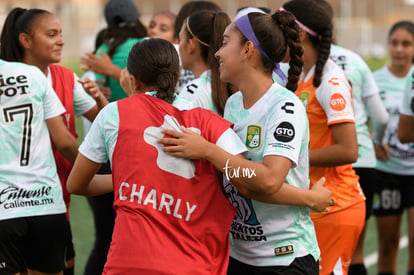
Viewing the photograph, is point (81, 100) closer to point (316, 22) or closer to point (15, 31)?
point (15, 31)

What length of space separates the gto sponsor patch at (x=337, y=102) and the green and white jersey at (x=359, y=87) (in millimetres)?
1268

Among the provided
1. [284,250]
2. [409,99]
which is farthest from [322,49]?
[284,250]

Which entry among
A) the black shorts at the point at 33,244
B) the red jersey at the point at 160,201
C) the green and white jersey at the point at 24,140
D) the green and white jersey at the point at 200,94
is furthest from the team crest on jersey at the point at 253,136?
the black shorts at the point at 33,244

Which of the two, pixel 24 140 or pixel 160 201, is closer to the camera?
pixel 160 201

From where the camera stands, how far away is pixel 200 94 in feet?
12.8

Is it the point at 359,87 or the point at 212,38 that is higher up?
the point at 212,38

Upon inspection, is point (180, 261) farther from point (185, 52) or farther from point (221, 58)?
point (185, 52)

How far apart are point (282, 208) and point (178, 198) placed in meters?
0.61

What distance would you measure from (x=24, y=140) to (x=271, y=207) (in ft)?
5.06

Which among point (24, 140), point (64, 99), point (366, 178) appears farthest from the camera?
point (366, 178)

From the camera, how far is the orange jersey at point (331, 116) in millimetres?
3832

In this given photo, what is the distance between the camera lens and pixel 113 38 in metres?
5.57

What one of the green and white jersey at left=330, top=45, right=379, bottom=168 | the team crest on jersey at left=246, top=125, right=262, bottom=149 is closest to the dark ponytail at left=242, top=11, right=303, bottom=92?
the team crest on jersey at left=246, top=125, right=262, bottom=149

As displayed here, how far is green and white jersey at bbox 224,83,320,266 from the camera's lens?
3.10m
